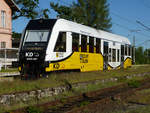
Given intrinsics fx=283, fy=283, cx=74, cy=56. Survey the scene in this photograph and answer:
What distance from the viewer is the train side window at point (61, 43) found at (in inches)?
623

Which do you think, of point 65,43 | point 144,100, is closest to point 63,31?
point 65,43

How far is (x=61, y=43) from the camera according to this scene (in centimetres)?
1617

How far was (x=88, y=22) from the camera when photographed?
64.9m

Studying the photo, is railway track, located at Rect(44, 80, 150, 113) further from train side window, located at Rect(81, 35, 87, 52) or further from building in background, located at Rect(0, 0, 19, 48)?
building in background, located at Rect(0, 0, 19, 48)

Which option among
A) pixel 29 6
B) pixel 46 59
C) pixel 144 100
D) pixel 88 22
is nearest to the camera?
pixel 144 100

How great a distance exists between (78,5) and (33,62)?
53.5 metres

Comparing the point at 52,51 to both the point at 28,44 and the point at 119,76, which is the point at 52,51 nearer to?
the point at 28,44

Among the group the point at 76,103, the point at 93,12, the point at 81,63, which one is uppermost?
the point at 93,12

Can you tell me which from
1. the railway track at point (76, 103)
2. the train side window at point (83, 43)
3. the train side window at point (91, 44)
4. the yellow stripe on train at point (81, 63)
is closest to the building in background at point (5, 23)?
the yellow stripe on train at point (81, 63)

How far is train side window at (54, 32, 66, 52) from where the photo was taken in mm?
15830

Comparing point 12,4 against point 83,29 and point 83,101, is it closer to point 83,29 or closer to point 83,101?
point 83,29

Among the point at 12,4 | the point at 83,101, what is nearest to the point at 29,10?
the point at 12,4

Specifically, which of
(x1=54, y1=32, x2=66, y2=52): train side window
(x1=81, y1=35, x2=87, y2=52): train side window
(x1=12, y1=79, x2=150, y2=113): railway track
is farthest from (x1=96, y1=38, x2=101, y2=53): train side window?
(x1=12, y1=79, x2=150, y2=113): railway track

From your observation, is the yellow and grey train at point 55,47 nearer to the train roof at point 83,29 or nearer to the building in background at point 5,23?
the train roof at point 83,29
